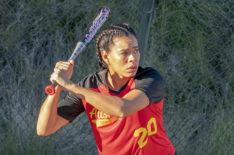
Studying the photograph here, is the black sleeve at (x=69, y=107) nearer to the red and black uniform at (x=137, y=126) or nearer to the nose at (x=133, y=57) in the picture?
the red and black uniform at (x=137, y=126)

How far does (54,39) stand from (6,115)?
1048mm

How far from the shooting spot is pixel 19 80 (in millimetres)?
3832

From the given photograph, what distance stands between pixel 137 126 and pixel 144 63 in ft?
5.51

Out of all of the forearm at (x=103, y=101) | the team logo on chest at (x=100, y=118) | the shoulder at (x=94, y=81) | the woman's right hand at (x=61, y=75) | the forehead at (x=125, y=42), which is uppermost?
the forehead at (x=125, y=42)

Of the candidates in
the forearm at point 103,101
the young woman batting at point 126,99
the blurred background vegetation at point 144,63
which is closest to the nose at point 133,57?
the young woman batting at point 126,99

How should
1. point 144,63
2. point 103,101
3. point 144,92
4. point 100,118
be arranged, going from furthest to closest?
point 144,63, point 100,118, point 144,92, point 103,101

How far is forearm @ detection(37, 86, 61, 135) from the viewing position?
7.66ft

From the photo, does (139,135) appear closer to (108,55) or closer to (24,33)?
(108,55)

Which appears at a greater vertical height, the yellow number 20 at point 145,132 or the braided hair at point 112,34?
the braided hair at point 112,34

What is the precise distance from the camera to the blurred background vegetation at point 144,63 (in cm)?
370

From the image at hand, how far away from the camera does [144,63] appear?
3.85 m

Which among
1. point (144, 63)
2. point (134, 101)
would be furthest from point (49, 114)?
point (144, 63)

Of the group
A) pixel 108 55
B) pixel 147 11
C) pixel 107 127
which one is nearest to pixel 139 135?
pixel 107 127

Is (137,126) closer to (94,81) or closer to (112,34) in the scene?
(94,81)
